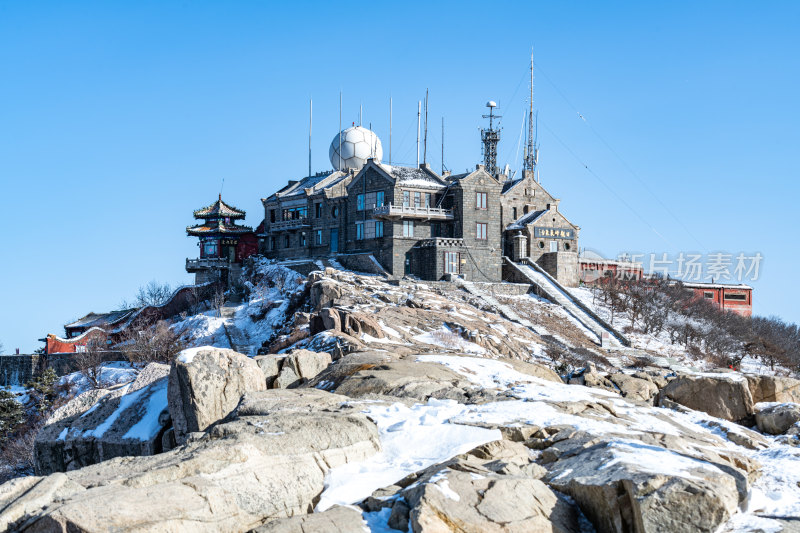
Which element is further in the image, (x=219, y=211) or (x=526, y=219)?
(x=219, y=211)

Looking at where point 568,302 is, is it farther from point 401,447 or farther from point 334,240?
point 401,447

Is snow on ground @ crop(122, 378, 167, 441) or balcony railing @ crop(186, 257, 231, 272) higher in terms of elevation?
balcony railing @ crop(186, 257, 231, 272)

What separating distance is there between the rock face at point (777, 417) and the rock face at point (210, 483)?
9684mm

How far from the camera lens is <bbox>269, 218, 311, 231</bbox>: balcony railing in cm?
6181

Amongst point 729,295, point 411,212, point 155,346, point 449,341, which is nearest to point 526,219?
point 411,212

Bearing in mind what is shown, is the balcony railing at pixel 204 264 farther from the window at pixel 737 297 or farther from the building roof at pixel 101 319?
the window at pixel 737 297

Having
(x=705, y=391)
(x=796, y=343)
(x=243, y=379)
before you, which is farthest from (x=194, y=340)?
(x=796, y=343)

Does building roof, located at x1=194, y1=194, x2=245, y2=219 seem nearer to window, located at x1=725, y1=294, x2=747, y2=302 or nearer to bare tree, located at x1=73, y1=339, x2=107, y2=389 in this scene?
bare tree, located at x1=73, y1=339, x2=107, y2=389

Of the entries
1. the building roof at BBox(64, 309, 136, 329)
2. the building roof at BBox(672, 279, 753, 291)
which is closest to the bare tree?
the building roof at BBox(64, 309, 136, 329)

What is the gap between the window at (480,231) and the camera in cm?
5703

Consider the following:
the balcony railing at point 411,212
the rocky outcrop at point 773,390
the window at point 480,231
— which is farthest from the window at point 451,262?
the rocky outcrop at point 773,390

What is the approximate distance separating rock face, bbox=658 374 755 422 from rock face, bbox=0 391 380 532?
9833mm

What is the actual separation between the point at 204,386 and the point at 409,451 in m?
6.15

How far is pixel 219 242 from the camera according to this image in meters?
68.9
